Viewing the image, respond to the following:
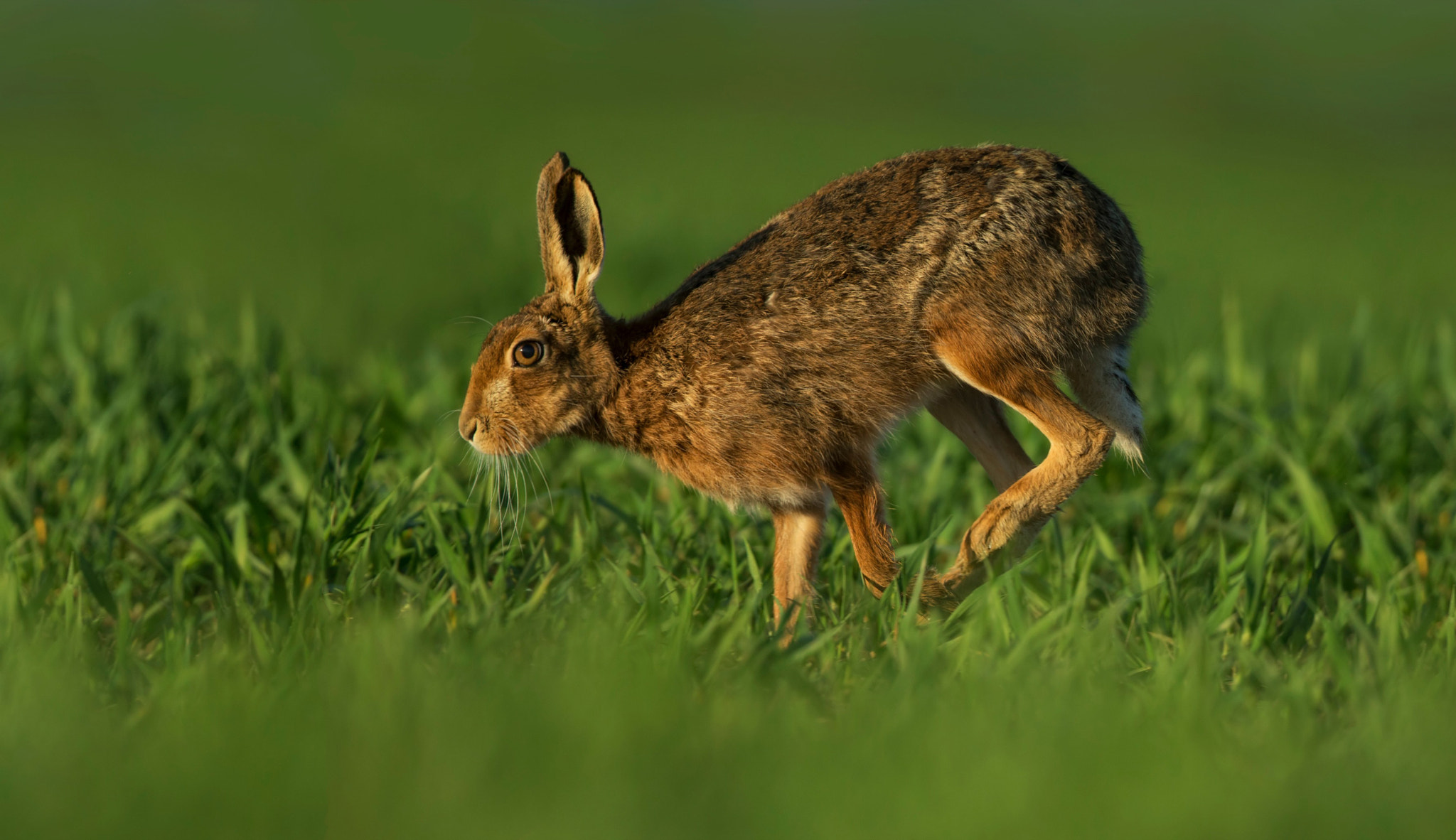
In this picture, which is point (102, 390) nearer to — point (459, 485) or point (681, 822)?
point (459, 485)

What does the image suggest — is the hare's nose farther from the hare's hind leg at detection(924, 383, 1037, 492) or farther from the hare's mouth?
the hare's hind leg at detection(924, 383, 1037, 492)

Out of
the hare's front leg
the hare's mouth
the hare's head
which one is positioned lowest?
the hare's front leg

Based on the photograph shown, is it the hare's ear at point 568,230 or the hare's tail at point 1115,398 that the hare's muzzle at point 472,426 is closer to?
the hare's ear at point 568,230

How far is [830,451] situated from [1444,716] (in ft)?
6.11

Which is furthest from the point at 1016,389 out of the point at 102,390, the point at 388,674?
the point at 102,390

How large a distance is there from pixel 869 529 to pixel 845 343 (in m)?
0.58

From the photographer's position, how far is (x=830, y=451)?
14.3 feet

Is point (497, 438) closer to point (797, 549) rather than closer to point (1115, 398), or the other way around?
point (797, 549)

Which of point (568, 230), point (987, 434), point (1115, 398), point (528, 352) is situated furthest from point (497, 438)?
point (1115, 398)

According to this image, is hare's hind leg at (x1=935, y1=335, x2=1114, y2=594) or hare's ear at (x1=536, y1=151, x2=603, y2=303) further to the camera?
hare's ear at (x1=536, y1=151, x2=603, y2=303)

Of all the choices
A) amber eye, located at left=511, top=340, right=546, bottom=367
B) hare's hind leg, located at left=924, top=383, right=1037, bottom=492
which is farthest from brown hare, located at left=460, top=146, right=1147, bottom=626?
hare's hind leg, located at left=924, top=383, right=1037, bottom=492

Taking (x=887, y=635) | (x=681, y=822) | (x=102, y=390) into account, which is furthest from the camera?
(x=102, y=390)

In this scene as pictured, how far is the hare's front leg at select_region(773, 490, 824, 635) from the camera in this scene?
455 cm

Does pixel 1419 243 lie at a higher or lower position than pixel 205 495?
lower
